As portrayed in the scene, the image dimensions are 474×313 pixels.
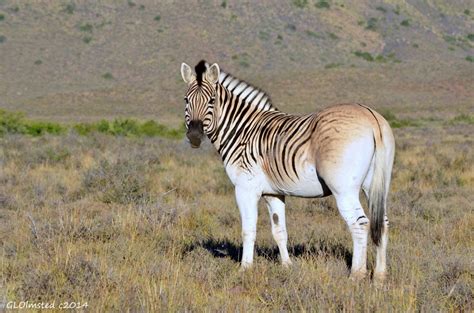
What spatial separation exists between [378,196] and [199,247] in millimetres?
2327

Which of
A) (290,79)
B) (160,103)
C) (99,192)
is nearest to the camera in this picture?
(99,192)

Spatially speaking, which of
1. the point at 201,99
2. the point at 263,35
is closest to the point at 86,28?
the point at 263,35

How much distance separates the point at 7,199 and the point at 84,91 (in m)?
40.3

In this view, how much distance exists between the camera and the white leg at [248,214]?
6.58 meters

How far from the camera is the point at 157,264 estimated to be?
21.7 ft

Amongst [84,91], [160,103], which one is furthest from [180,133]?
[84,91]

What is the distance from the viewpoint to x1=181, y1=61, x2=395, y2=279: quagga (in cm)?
595

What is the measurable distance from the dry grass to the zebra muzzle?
3.98 ft

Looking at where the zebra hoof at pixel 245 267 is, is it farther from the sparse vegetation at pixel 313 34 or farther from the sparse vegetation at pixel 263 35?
the sparse vegetation at pixel 313 34

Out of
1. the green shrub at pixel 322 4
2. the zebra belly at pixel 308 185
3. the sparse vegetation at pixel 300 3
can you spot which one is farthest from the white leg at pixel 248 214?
the green shrub at pixel 322 4

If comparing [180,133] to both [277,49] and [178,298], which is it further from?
[277,49]

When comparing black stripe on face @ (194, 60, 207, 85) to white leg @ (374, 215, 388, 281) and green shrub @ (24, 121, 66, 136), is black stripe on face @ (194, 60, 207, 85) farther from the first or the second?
green shrub @ (24, 121, 66, 136)

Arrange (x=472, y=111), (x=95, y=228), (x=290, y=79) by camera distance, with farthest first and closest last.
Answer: (x=290, y=79)
(x=472, y=111)
(x=95, y=228)

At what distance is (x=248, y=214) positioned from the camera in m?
6.64
